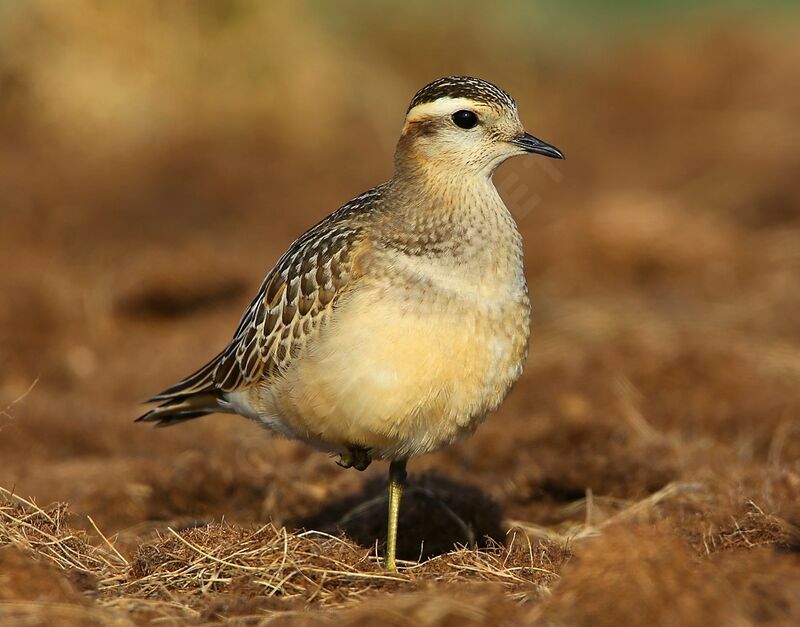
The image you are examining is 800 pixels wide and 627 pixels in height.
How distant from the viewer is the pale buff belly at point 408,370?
250 inches

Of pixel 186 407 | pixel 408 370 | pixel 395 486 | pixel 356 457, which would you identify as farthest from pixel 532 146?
pixel 186 407

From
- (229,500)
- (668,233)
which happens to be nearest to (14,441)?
(229,500)

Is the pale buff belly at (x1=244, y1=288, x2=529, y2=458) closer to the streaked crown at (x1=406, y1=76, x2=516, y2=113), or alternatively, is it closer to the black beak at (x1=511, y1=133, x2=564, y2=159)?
the black beak at (x1=511, y1=133, x2=564, y2=159)

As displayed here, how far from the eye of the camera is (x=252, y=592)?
5805mm

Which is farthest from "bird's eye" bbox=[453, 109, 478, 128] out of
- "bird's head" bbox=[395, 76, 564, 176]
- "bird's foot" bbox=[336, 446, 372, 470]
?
"bird's foot" bbox=[336, 446, 372, 470]

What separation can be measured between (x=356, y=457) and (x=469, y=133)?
1.85 m

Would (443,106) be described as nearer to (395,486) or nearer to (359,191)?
(395,486)

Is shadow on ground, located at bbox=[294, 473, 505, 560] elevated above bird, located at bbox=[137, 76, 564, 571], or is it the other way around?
bird, located at bbox=[137, 76, 564, 571]

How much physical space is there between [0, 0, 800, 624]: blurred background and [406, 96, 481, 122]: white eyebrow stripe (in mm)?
2401

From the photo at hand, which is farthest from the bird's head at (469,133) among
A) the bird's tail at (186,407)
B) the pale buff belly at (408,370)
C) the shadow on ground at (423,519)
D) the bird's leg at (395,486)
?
the shadow on ground at (423,519)

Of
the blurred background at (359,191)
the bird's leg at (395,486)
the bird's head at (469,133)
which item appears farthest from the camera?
the blurred background at (359,191)

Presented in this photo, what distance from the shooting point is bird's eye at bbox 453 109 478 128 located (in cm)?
695

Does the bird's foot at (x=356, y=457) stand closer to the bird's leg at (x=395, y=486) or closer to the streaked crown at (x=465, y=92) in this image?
the bird's leg at (x=395, y=486)

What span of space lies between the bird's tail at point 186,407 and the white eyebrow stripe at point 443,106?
218cm
